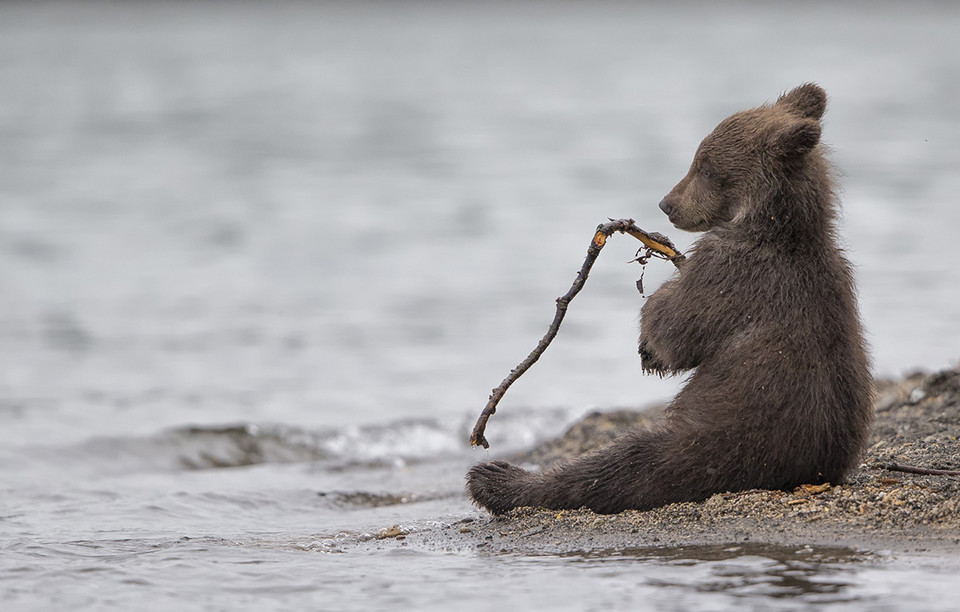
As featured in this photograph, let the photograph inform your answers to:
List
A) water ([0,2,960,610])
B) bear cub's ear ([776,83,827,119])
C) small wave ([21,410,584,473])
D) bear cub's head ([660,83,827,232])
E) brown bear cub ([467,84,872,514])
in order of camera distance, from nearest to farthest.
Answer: water ([0,2,960,610])
brown bear cub ([467,84,872,514])
bear cub's head ([660,83,827,232])
bear cub's ear ([776,83,827,119])
small wave ([21,410,584,473])

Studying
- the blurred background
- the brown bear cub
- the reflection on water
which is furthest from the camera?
the blurred background

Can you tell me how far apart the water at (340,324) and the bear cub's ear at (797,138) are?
1.75 feet

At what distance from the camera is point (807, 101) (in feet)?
20.4

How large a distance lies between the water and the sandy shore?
7.9 inches

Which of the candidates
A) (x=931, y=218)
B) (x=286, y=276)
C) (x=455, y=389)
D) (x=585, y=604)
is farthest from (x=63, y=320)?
(x=931, y=218)

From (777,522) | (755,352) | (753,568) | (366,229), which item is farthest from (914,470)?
(366,229)

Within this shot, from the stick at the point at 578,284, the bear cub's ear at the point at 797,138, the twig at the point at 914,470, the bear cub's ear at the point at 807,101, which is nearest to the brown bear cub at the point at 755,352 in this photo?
the bear cub's ear at the point at 797,138

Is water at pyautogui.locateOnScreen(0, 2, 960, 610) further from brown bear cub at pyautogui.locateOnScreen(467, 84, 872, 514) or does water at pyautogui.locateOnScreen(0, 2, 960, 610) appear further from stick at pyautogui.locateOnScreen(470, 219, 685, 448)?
stick at pyautogui.locateOnScreen(470, 219, 685, 448)

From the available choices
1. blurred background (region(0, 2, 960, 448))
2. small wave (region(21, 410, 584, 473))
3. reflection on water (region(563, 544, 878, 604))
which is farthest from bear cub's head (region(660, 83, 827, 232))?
small wave (region(21, 410, 584, 473))

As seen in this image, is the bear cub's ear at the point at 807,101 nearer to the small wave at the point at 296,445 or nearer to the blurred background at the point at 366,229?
the blurred background at the point at 366,229

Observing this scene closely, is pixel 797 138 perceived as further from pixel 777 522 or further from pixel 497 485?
pixel 497 485

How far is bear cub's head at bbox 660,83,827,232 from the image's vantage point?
562 cm

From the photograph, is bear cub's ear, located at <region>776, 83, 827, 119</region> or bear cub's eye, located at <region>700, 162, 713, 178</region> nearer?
bear cub's eye, located at <region>700, 162, 713, 178</region>

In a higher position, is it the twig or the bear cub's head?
the bear cub's head
